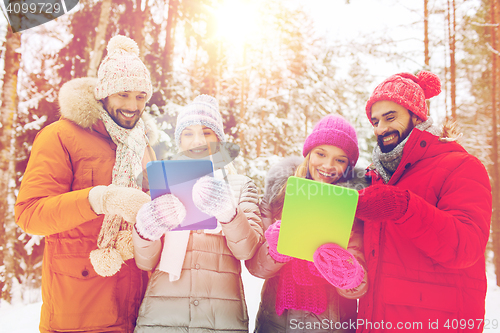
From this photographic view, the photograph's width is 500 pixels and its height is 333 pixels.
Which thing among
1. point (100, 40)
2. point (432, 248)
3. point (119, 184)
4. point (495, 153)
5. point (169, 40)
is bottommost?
point (495, 153)

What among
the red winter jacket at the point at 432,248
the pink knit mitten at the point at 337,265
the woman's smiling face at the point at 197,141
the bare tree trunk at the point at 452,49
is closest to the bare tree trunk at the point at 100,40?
the woman's smiling face at the point at 197,141

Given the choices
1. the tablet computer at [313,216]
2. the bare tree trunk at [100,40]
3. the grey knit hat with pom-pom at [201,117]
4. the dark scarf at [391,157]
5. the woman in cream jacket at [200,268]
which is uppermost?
the bare tree trunk at [100,40]

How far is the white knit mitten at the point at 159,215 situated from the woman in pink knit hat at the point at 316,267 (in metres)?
0.65

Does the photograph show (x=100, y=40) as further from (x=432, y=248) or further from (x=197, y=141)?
(x=432, y=248)

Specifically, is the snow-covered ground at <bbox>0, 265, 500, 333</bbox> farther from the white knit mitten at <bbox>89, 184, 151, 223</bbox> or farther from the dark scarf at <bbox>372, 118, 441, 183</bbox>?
the white knit mitten at <bbox>89, 184, 151, 223</bbox>

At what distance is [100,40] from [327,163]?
→ 18.8ft

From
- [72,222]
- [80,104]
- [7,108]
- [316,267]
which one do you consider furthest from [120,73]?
[7,108]

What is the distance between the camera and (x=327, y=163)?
237 cm

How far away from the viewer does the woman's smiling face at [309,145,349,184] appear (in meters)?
2.34

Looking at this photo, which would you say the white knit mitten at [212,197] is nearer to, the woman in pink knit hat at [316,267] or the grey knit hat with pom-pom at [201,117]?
the woman in pink knit hat at [316,267]

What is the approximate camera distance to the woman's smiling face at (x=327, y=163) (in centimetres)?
234

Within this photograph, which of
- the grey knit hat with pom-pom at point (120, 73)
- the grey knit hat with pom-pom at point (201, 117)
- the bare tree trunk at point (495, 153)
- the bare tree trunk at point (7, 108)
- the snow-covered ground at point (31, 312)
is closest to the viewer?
the grey knit hat with pom-pom at point (120, 73)

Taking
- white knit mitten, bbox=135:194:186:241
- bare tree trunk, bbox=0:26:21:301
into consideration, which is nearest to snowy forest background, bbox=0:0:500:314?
bare tree trunk, bbox=0:26:21:301

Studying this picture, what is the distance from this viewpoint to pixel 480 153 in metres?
10.0
